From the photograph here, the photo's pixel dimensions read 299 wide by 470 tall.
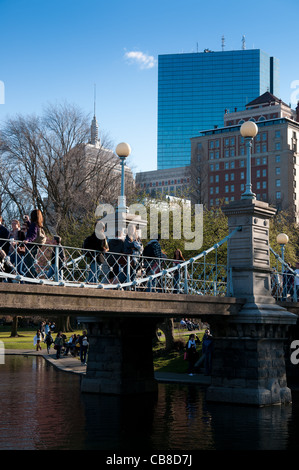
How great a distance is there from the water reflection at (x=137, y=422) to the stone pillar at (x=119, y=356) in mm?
519

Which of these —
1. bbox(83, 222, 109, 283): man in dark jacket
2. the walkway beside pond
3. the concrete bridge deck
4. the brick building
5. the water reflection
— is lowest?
the walkway beside pond

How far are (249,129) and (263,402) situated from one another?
7956mm

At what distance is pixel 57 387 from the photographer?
2503 centimetres

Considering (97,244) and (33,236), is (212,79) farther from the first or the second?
(33,236)

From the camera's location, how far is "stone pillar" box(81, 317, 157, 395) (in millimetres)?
22219

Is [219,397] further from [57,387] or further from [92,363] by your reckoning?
[57,387]

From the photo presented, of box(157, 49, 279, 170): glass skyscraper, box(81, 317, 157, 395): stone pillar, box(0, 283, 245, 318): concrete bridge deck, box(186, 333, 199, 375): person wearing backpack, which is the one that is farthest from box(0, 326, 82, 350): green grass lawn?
box(157, 49, 279, 170): glass skyscraper

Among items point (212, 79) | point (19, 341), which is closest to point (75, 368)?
point (19, 341)

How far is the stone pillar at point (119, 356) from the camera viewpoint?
22.2m

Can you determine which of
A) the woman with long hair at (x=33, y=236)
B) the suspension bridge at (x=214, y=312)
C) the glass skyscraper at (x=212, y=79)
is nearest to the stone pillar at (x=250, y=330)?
the suspension bridge at (x=214, y=312)

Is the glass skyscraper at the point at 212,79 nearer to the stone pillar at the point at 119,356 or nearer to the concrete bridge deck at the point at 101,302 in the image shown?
the stone pillar at the point at 119,356

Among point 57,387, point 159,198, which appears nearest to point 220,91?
point 159,198

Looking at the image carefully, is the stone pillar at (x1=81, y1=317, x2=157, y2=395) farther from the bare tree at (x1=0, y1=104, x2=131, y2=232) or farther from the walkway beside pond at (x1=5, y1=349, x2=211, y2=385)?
the bare tree at (x1=0, y1=104, x2=131, y2=232)

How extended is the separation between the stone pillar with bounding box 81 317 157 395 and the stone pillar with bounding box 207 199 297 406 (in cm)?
312
